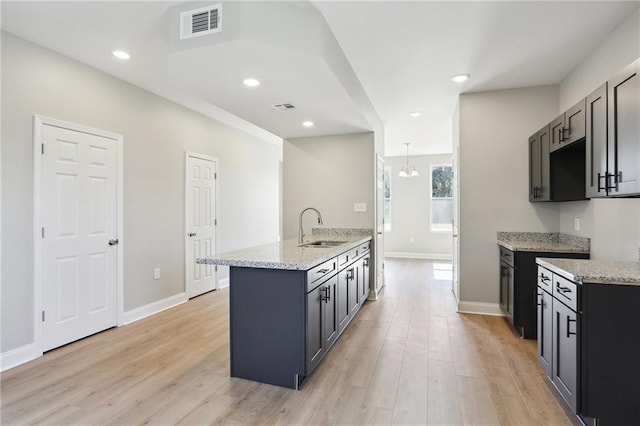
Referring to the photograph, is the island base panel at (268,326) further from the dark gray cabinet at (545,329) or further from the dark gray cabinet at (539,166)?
the dark gray cabinet at (539,166)

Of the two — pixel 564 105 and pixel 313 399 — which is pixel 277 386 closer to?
pixel 313 399

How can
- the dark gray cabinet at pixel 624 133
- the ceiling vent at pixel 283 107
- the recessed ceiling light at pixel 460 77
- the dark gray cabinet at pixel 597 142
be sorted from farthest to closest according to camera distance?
1. the recessed ceiling light at pixel 460 77
2. the ceiling vent at pixel 283 107
3. the dark gray cabinet at pixel 597 142
4. the dark gray cabinet at pixel 624 133

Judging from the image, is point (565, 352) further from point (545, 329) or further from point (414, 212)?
point (414, 212)

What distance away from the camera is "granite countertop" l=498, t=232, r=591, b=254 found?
309 cm

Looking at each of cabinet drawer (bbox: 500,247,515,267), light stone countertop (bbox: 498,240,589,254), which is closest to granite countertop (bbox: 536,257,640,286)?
light stone countertop (bbox: 498,240,589,254)

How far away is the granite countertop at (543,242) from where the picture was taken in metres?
3.09

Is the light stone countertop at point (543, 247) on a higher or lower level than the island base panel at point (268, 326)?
higher

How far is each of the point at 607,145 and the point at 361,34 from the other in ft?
6.25

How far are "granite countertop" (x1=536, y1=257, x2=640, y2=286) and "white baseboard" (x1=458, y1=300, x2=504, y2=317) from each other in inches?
76.0

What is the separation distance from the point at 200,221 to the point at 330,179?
2.01 m

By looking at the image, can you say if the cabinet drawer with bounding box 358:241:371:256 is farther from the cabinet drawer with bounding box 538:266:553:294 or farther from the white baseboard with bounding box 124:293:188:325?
the white baseboard with bounding box 124:293:188:325

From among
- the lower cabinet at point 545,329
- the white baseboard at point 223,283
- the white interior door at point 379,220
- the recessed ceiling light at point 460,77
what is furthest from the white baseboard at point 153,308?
the recessed ceiling light at point 460,77

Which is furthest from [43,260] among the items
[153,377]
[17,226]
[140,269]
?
[153,377]

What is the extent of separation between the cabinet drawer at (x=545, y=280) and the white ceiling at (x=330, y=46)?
187 centimetres
